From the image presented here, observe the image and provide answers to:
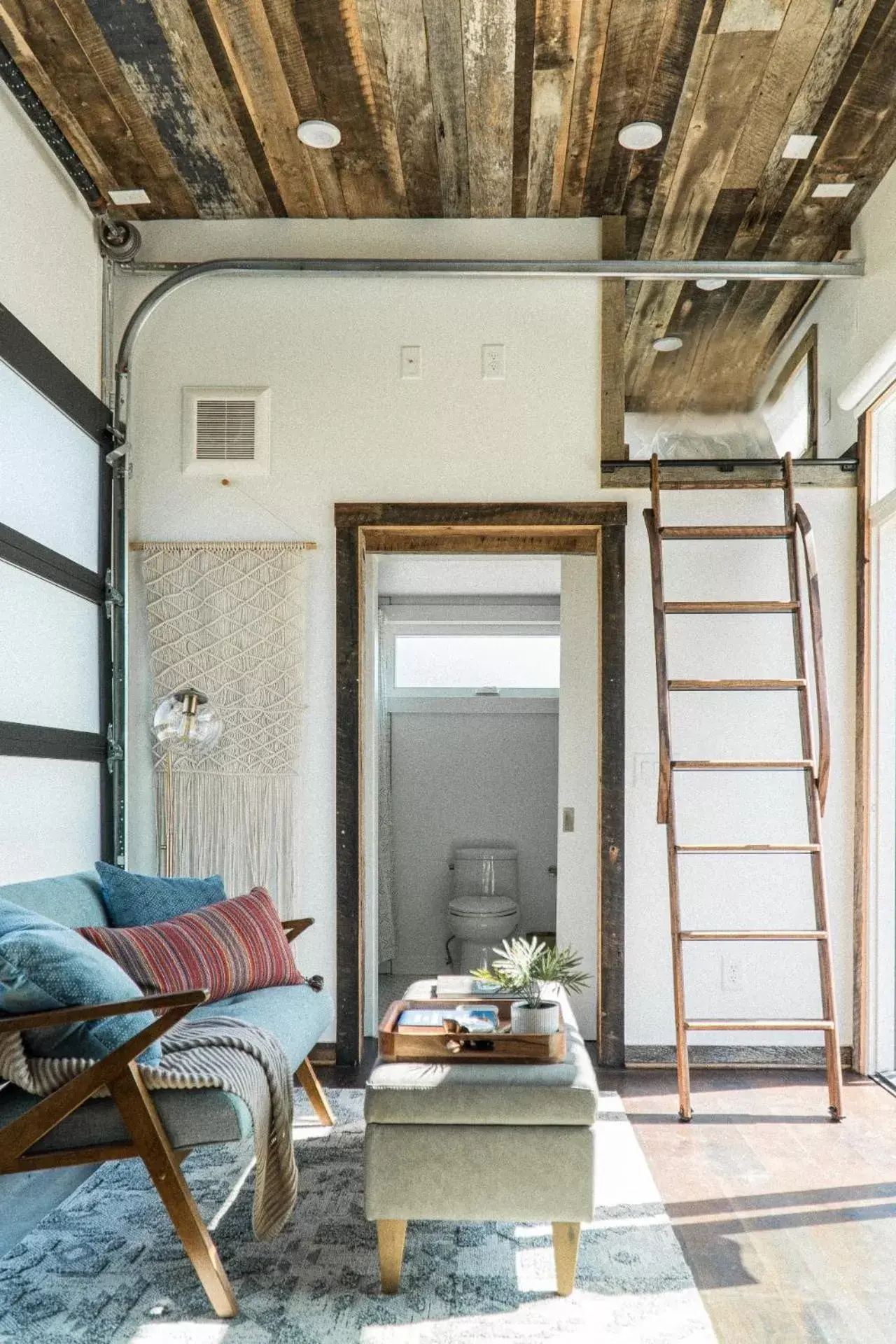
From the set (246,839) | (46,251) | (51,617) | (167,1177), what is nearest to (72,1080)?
(167,1177)

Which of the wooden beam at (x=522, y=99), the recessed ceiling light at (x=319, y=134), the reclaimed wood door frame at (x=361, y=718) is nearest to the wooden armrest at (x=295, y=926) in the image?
the reclaimed wood door frame at (x=361, y=718)

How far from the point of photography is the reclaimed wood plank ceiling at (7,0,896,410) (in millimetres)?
3391

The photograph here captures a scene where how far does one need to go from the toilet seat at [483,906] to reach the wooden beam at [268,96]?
342cm

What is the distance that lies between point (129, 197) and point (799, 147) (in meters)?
2.53

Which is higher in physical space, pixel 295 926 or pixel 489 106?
pixel 489 106

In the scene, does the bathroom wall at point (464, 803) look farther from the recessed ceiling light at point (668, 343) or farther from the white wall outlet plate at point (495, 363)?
the white wall outlet plate at point (495, 363)

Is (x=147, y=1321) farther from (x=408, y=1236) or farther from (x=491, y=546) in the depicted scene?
(x=491, y=546)

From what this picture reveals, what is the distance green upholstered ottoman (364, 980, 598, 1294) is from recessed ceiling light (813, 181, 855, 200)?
346 cm

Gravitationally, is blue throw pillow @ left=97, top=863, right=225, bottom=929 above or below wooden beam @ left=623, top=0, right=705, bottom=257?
below

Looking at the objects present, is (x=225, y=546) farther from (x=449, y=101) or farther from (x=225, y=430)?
(x=449, y=101)

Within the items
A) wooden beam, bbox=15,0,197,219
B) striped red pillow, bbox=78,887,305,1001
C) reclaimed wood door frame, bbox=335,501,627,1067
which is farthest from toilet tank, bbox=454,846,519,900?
wooden beam, bbox=15,0,197,219

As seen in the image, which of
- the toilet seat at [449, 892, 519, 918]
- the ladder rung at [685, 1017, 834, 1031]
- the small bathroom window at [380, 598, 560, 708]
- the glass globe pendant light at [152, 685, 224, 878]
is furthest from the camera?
the small bathroom window at [380, 598, 560, 708]

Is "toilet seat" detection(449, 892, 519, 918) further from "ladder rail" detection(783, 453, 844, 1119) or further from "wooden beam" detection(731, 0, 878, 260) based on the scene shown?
"wooden beam" detection(731, 0, 878, 260)

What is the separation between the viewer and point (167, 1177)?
242 centimetres
